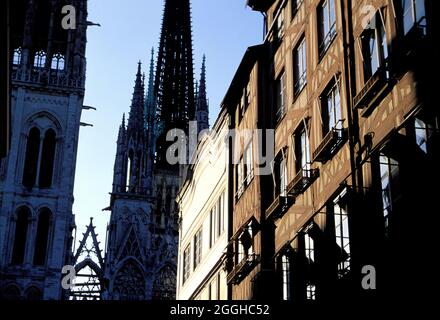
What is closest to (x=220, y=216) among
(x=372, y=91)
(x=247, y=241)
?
(x=247, y=241)

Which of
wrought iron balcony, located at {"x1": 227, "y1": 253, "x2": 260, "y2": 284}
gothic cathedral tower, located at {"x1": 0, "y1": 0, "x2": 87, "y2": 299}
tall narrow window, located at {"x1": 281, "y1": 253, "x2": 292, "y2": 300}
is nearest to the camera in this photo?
tall narrow window, located at {"x1": 281, "y1": 253, "x2": 292, "y2": 300}

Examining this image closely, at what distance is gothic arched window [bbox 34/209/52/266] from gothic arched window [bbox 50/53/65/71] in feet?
42.9

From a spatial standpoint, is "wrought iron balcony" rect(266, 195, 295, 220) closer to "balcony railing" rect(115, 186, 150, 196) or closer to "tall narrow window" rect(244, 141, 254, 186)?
"tall narrow window" rect(244, 141, 254, 186)

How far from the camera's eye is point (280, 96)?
26.2 m

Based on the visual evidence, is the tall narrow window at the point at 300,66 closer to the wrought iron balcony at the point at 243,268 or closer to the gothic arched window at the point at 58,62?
the wrought iron balcony at the point at 243,268

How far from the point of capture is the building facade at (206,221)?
100ft

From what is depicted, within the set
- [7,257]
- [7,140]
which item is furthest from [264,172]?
[7,257]

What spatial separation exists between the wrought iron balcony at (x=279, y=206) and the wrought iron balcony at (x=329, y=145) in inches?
102

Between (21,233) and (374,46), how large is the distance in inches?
2070

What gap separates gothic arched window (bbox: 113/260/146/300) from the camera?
86750 mm

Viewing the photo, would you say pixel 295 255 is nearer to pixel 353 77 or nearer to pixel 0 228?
pixel 353 77

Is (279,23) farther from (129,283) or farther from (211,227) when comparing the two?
(129,283)

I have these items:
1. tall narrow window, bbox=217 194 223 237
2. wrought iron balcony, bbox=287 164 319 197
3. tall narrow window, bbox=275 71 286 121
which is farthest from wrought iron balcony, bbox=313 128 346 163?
tall narrow window, bbox=217 194 223 237

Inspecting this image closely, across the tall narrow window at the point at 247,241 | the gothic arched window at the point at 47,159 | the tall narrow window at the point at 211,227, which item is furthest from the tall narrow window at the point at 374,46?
the gothic arched window at the point at 47,159
